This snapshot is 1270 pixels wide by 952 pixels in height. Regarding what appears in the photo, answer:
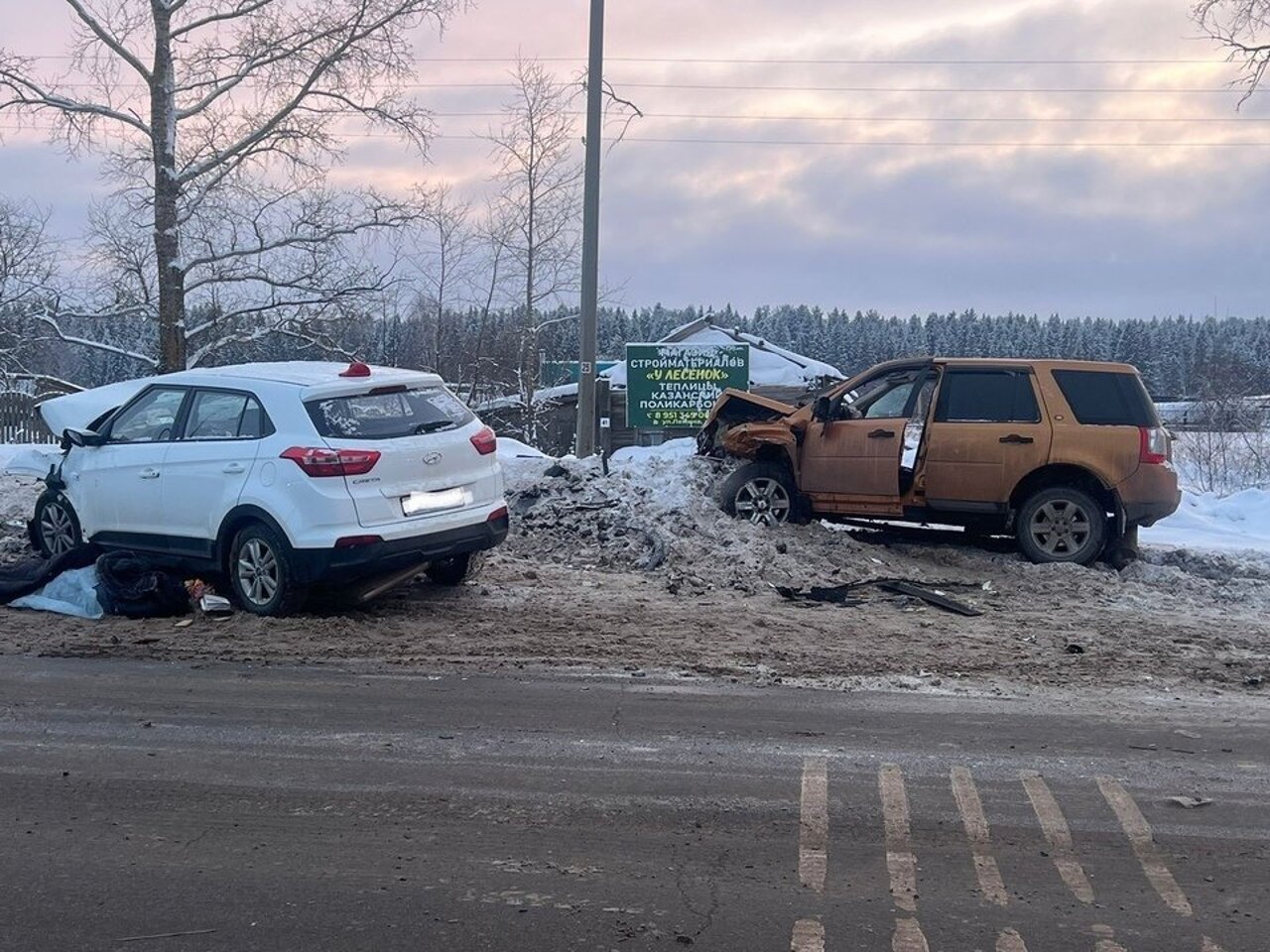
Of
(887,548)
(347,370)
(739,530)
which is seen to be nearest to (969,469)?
(887,548)

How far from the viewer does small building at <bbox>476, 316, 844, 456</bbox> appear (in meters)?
24.9

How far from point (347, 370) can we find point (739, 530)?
13.8 feet

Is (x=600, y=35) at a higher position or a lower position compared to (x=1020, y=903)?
higher

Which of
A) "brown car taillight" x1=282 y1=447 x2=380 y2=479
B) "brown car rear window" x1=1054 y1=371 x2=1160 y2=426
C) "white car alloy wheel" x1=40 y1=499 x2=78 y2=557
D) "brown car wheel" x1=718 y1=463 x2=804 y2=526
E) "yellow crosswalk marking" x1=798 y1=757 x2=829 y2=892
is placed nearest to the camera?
"yellow crosswalk marking" x1=798 y1=757 x2=829 y2=892

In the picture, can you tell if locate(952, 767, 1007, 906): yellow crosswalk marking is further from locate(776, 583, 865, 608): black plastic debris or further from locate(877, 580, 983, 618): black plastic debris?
locate(776, 583, 865, 608): black plastic debris

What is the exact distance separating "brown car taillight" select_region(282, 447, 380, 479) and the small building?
49.2 feet

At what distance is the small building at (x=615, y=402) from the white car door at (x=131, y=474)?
1445cm

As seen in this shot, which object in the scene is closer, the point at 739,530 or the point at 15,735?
the point at 15,735

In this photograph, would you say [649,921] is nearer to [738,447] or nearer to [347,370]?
[347,370]

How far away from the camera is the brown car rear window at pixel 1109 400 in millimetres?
10992

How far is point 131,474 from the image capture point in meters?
9.26

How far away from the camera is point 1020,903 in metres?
4.28

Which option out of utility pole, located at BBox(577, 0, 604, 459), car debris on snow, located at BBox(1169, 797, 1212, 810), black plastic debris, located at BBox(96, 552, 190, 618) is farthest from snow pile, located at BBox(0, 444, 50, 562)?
car debris on snow, located at BBox(1169, 797, 1212, 810)

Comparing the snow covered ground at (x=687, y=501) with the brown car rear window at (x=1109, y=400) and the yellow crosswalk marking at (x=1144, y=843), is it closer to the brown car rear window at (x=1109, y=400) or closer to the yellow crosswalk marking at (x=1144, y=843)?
the brown car rear window at (x=1109, y=400)
